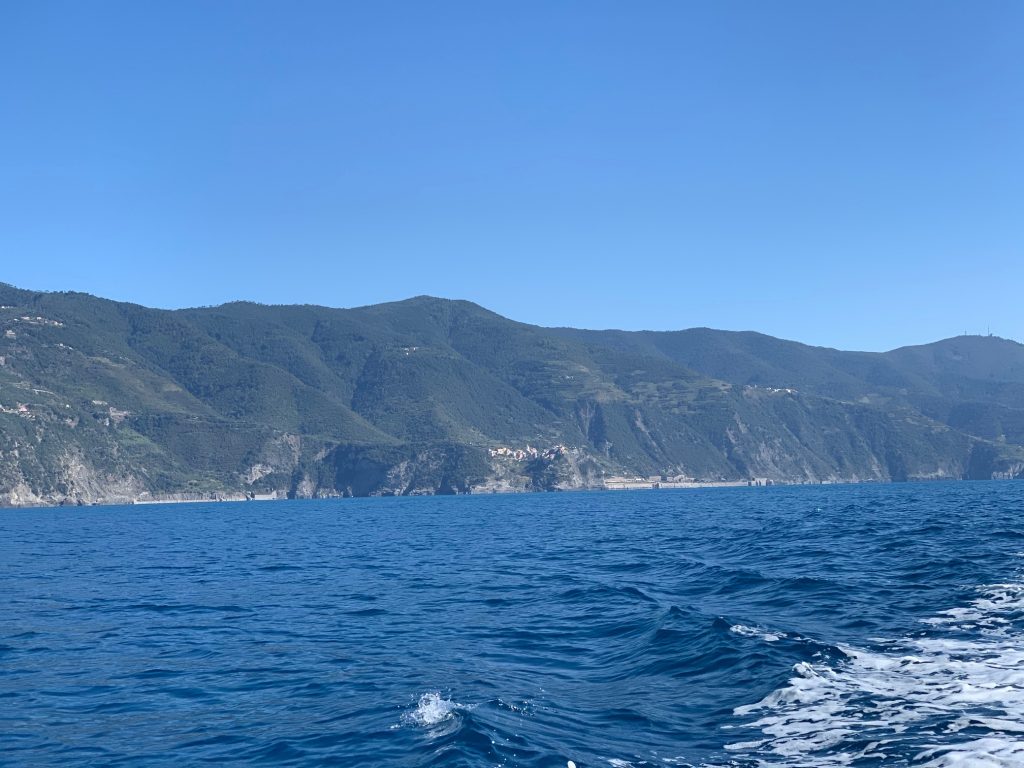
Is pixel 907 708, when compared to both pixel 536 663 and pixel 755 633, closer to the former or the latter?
pixel 755 633

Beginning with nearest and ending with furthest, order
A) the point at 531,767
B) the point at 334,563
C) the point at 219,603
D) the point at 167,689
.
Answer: the point at 531,767
the point at 167,689
the point at 219,603
the point at 334,563

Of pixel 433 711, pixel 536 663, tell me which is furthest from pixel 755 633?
pixel 433 711

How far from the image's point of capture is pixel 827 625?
31953 mm

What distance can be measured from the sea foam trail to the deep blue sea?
0.08m

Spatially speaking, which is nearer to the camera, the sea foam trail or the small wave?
the sea foam trail

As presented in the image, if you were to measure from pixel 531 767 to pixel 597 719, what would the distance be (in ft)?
13.0

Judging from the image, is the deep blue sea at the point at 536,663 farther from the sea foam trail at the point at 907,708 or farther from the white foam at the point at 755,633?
the white foam at the point at 755,633

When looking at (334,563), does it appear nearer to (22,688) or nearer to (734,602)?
(734,602)

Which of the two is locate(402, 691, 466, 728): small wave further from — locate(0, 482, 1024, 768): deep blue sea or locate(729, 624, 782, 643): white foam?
locate(729, 624, 782, 643): white foam

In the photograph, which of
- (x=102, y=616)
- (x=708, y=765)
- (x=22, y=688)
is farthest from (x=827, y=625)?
(x=102, y=616)

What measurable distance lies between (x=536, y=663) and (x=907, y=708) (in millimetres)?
10587

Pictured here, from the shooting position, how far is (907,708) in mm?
22000

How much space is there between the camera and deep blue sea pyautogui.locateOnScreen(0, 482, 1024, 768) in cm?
2034

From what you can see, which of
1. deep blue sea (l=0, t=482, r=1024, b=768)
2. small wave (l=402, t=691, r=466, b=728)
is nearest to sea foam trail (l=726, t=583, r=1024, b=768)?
deep blue sea (l=0, t=482, r=1024, b=768)
